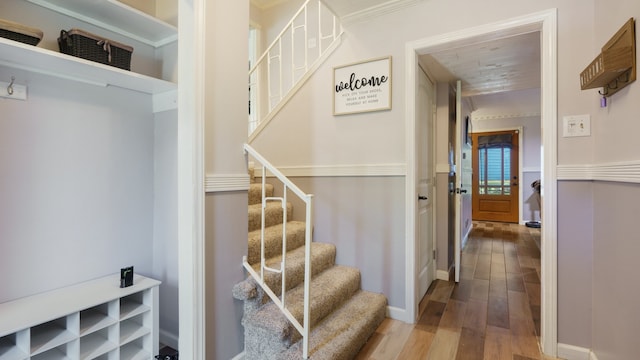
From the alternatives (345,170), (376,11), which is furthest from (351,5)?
(345,170)

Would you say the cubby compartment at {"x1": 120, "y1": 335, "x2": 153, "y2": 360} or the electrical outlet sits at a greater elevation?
the electrical outlet

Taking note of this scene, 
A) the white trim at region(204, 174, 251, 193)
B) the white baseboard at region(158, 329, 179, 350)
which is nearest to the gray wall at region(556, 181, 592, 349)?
the white trim at region(204, 174, 251, 193)

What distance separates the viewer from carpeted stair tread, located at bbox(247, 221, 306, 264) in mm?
1961

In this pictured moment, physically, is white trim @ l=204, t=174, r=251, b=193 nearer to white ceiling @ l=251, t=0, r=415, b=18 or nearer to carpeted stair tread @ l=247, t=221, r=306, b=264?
carpeted stair tread @ l=247, t=221, r=306, b=264

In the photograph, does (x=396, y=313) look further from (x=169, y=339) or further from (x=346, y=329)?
(x=169, y=339)

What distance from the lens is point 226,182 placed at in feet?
5.39

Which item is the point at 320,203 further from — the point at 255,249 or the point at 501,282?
the point at 501,282

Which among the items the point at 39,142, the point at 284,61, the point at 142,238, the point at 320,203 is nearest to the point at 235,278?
the point at 142,238

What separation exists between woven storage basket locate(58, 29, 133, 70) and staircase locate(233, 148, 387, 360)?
1288 mm

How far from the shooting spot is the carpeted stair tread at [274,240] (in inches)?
77.2

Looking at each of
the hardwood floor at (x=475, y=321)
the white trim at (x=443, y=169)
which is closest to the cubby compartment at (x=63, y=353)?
the hardwood floor at (x=475, y=321)

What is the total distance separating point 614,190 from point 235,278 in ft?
6.66

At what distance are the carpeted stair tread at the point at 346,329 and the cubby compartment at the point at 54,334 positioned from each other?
106cm

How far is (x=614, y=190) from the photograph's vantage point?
145cm
